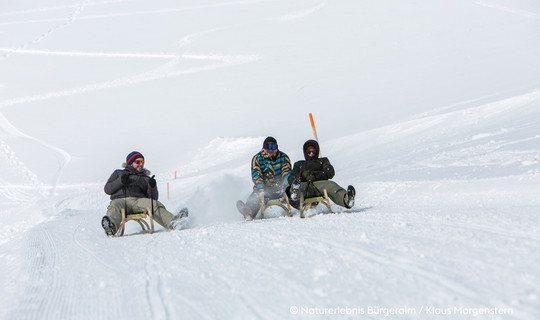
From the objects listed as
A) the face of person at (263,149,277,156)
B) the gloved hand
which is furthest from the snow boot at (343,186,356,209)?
the face of person at (263,149,277,156)

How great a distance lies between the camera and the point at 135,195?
736cm

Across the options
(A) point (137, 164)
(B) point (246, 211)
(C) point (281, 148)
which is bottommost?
(B) point (246, 211)

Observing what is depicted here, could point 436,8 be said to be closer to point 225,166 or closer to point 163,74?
point 163,74

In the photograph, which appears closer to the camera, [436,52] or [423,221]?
[423,221]

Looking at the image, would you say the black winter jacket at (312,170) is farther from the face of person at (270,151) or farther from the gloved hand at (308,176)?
the face of person at (270,151)

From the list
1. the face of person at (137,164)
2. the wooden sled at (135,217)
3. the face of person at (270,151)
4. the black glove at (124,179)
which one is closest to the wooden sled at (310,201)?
the face of person at (270,151)

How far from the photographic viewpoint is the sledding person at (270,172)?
25.5 feet

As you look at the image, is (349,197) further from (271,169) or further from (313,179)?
(271,169)

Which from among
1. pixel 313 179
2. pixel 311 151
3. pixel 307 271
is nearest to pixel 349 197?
pixel 313 179

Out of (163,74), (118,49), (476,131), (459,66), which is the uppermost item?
(118,49)

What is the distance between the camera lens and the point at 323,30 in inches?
1334

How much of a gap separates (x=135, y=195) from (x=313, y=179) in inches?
99.9

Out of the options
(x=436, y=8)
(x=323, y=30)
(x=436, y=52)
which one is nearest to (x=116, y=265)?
(x=436, y=52)

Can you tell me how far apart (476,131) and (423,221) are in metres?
8.49
